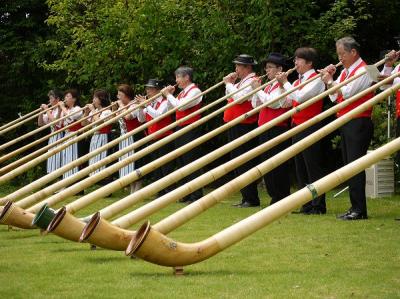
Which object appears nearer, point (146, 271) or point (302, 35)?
point (146, 271)

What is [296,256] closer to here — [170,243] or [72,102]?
[170,243]

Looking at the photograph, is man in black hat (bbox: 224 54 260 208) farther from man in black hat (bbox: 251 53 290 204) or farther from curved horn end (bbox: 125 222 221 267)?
curved horn end (bbox: 125 222 221 267)

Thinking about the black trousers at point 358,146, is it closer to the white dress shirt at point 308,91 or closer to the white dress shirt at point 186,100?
the white dress shirt at point 308,91

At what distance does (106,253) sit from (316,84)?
3.74 m

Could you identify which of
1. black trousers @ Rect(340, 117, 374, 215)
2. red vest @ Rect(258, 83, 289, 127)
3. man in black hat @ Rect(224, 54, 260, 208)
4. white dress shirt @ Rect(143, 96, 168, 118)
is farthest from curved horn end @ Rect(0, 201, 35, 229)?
white dress shirt @ Rect(143, 96, 168, 118)

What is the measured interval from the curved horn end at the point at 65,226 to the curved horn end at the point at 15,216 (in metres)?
1.64

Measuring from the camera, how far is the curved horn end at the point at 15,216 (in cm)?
Result: 924

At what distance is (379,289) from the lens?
6383mm

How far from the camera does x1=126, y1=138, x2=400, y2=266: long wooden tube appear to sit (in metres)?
6.11

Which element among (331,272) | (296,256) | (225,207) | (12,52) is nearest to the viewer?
(331,272)

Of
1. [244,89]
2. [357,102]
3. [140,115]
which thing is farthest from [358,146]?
[140,115]

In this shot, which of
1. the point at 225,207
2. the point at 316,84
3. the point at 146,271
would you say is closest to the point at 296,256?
the point at 146,271

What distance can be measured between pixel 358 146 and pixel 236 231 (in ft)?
14.3

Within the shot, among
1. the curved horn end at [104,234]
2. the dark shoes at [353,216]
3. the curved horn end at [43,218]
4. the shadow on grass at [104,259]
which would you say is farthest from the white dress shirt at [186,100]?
the curved horn end at [104,234]
